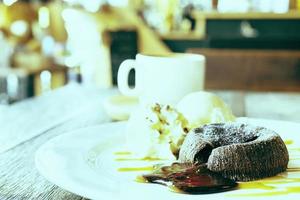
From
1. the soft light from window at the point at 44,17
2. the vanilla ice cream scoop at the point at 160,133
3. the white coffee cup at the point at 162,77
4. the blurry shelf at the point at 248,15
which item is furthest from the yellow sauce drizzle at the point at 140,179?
the soft light from window at the point at 44,17

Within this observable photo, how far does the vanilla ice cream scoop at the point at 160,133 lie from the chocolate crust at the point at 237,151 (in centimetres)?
4

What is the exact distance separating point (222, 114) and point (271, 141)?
7.3 inches

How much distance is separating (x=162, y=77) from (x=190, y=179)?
447mm

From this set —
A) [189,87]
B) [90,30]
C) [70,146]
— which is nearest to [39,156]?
[70,146]

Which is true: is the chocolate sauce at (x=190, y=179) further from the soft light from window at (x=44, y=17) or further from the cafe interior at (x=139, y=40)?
the soft light from window at (x=44, y=17)

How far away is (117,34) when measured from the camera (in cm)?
584

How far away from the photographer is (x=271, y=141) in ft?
2.32

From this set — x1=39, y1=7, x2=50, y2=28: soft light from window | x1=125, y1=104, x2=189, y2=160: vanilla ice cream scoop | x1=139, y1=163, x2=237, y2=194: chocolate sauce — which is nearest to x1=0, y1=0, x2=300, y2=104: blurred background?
x1=39, y1=7, x2=50, y2=28: soft light from window

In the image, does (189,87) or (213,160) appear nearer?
(213,160)

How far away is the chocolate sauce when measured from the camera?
62cm

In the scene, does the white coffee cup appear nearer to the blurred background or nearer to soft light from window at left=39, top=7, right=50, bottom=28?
the blurred background

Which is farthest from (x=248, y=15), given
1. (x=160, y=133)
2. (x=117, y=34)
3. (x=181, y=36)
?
(x=160, y=133)

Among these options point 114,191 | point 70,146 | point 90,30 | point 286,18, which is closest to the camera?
point 114,191

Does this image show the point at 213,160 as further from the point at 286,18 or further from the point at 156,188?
the point at 286,18
